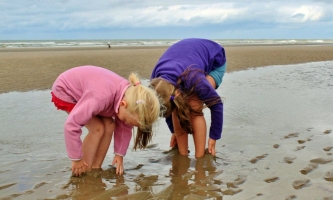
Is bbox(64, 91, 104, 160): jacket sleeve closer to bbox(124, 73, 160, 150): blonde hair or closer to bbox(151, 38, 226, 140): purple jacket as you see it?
bbox(124, 73, 160, 150): blonde hair

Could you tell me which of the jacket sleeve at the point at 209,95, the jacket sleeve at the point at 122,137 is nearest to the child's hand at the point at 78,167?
the jacket sleeve at the point at 122,137

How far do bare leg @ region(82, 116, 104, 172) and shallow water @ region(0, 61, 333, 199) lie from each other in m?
0.15

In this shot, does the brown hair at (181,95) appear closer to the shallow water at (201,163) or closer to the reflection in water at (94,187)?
the shallow water at (201,163)

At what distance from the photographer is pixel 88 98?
298 cm

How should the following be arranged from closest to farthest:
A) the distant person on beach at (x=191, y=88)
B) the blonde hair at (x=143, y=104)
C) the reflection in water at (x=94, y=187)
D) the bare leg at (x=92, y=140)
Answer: the reflection in water at (x=94, y=187) < the blonde hair at (x=143, y=104) < the bare leg at (x=92, y=140) < the distant person on beach at (x=191, y=88)

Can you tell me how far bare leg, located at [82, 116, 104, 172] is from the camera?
10.6 ft

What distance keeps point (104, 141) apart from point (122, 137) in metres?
0.16

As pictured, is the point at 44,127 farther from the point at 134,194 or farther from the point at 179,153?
the point at 134,194

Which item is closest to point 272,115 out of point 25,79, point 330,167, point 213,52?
point 213,52

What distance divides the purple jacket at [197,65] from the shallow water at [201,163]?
39cm

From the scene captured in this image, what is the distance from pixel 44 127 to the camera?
4.80m

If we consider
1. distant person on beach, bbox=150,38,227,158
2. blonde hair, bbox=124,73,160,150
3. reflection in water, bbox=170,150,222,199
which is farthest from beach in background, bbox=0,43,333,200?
blonde hair, bbox=124,73,160,150

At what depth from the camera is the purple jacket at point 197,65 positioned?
3.42 meters

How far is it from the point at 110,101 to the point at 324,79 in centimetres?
726
